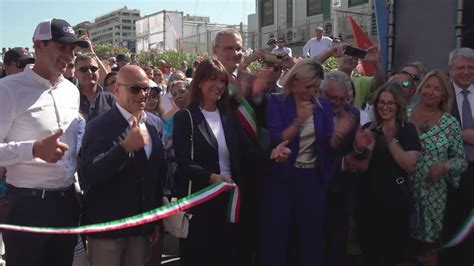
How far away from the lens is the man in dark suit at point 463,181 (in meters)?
4.12

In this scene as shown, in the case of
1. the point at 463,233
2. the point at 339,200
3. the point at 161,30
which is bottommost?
the point at 463,233

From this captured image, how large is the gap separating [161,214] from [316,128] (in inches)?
51.9

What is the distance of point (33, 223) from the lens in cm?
284

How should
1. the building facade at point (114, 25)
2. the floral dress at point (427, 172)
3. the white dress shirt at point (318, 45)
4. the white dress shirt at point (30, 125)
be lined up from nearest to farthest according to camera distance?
the white dress shirt at point (30, 125)
the floral dress at point (427, 172)
the white dress shirt at point (318, 45)
the building facade at point (114, 25)

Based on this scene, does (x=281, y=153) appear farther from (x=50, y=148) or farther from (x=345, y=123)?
(x=50, y=148)

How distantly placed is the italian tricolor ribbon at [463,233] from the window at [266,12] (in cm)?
2855

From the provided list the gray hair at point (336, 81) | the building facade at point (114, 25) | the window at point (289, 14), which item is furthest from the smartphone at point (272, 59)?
the building facade at point (114, 25)

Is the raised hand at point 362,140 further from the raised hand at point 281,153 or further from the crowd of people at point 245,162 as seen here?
the raised hand at point 281,153

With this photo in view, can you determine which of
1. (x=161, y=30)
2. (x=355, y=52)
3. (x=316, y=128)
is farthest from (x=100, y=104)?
(x=161, y=30)

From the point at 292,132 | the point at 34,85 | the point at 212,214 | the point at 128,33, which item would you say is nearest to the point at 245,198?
the point at 212,214

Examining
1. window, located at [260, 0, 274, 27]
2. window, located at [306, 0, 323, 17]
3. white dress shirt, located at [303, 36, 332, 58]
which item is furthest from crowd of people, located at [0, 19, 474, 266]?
window, located at [260, 0, 274, 27]

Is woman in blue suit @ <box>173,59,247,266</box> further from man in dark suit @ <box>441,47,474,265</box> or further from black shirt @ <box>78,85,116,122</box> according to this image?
man in dark suit @ <box>441,47,474,265</box>

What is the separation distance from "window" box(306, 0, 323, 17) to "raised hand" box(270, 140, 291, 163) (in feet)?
84.6

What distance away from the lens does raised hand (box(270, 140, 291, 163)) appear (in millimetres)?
3232
